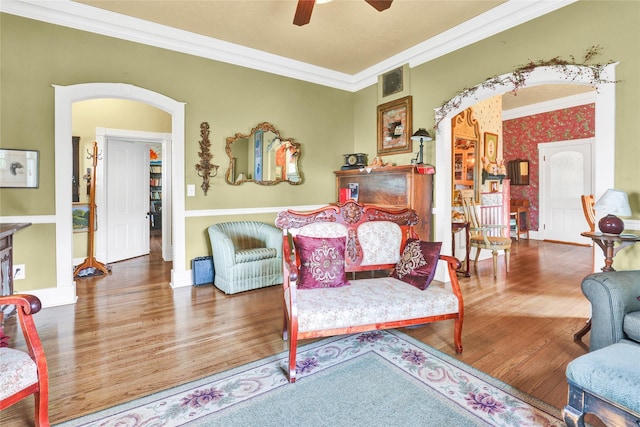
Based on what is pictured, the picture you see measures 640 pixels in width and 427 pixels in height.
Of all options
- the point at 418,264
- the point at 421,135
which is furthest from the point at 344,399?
the point at 421,135

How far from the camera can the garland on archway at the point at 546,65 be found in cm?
291

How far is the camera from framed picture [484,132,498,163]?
5.77m

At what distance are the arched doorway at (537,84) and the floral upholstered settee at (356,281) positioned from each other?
4.61ft

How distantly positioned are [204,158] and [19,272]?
7.24 feet

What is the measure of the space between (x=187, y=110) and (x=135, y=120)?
83.1 inches

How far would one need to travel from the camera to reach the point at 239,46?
4363mm

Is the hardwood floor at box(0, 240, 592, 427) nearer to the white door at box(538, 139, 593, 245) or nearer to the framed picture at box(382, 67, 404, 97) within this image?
the framed picture at box(382, 67, 404, 97)

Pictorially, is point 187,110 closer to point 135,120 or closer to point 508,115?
point 135,120

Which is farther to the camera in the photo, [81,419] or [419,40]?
[419,40]

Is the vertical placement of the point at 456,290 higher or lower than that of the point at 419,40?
lower

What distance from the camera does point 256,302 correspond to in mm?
3596

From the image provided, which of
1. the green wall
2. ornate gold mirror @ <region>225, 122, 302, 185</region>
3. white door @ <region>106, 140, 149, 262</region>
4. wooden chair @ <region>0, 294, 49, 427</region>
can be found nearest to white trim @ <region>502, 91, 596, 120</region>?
the green wall

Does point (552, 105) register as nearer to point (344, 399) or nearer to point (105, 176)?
point (344, 399)

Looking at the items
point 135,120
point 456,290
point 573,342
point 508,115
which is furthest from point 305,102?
point 508,115
